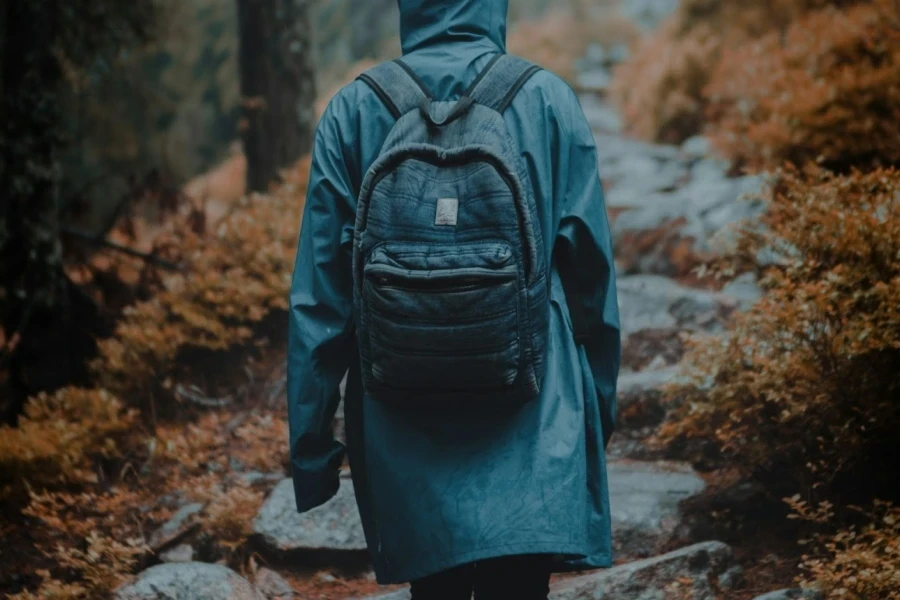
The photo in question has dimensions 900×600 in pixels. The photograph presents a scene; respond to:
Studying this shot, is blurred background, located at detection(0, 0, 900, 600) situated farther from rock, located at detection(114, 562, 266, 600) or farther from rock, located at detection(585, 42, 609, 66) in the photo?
rock, located at detection(585, 42, 609, 66)

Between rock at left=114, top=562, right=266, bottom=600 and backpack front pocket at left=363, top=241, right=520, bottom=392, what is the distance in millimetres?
1855

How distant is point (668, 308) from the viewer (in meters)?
5.90

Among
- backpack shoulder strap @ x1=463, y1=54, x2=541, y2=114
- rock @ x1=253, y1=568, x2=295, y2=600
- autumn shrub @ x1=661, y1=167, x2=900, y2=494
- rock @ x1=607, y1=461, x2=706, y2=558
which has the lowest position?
rock @ x1=253, y1=568, x2=295, y2=600

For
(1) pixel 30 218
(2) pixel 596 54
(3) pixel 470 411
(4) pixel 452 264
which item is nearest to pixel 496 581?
(3) pixel 470 411

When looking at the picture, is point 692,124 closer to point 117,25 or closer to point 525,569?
point 117,25

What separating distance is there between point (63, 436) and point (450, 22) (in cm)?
339

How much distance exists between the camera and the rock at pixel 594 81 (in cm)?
1644

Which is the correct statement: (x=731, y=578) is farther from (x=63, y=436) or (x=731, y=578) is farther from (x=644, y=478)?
(x=63, y=436)

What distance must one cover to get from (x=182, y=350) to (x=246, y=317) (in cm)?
46

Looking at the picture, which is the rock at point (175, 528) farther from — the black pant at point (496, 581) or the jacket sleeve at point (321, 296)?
the black pant at point (496, 581)

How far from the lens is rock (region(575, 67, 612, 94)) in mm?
16441

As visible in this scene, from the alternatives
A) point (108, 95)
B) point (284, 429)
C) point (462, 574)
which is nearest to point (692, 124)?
point (108, 95)

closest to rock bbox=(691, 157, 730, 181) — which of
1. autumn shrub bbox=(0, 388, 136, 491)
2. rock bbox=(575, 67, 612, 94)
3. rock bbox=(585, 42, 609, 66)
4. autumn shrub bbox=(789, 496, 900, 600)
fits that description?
autumn shrub bbox=(789, 496, 900, 600)

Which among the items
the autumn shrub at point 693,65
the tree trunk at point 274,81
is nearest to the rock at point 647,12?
the autumn shrub at point 693,65
